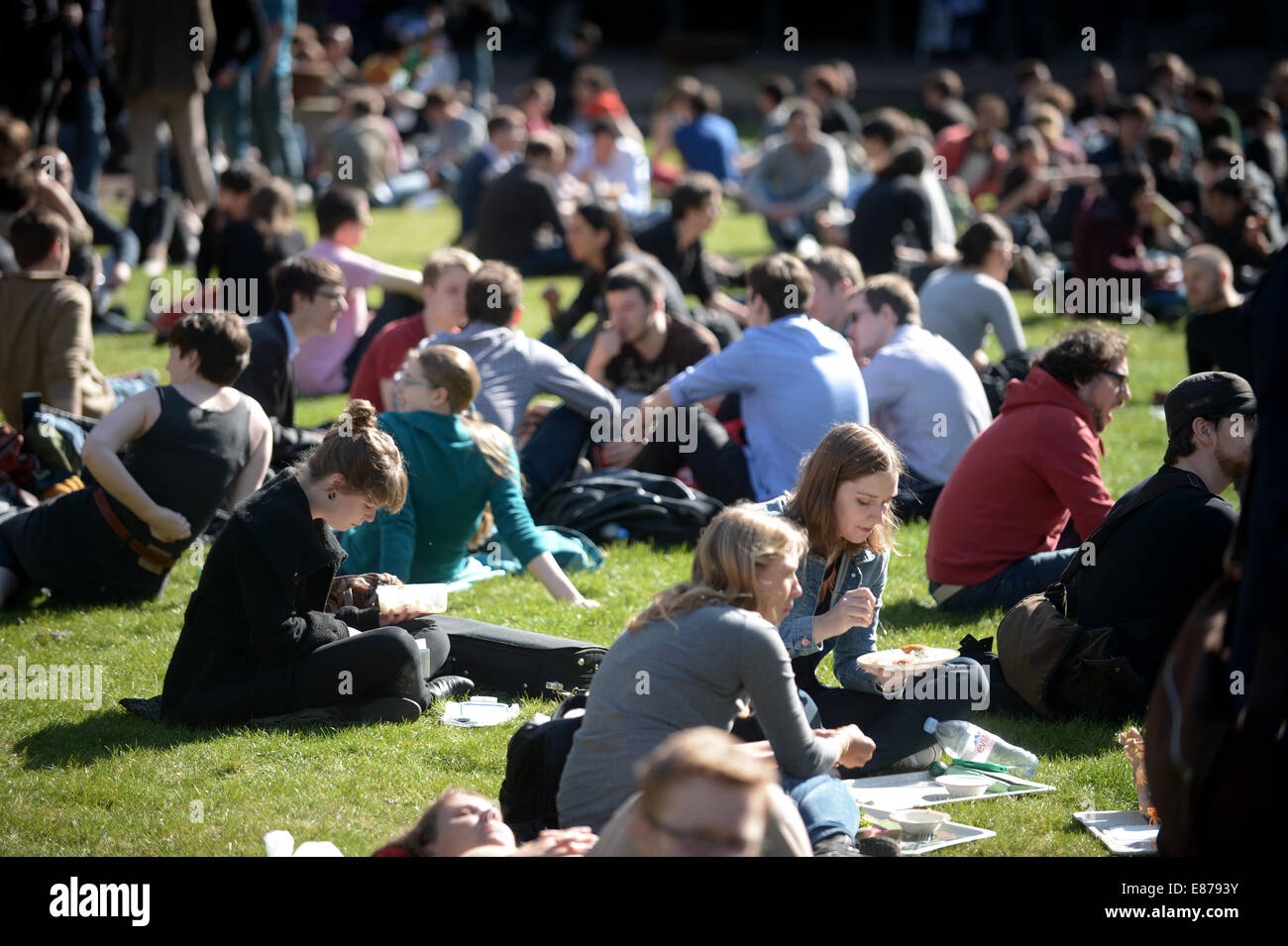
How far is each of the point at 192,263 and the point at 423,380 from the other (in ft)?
25.6

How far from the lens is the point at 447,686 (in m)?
5.48

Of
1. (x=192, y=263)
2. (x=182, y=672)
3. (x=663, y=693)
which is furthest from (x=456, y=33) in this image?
(x=663, y=693)

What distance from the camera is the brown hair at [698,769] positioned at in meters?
2.89

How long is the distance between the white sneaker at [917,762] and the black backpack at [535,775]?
1302 mm

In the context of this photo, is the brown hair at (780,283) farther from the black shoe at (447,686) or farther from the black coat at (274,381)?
the black shoe at (447,686)

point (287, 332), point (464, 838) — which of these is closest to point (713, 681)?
→ point (464, 838)

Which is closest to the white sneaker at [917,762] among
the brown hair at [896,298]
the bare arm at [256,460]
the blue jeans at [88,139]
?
the bare arm at [256,460]

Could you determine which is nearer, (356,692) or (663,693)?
(663,693)

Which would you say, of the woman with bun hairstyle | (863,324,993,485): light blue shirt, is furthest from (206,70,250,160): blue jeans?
the woman with bun hairstyle

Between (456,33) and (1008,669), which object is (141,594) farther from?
(456,33)

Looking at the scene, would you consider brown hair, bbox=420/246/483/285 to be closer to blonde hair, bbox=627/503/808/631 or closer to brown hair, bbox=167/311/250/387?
brown hair, bbox=167/311/250/387

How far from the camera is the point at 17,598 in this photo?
6.52 metres

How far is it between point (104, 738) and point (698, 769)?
117 inches
